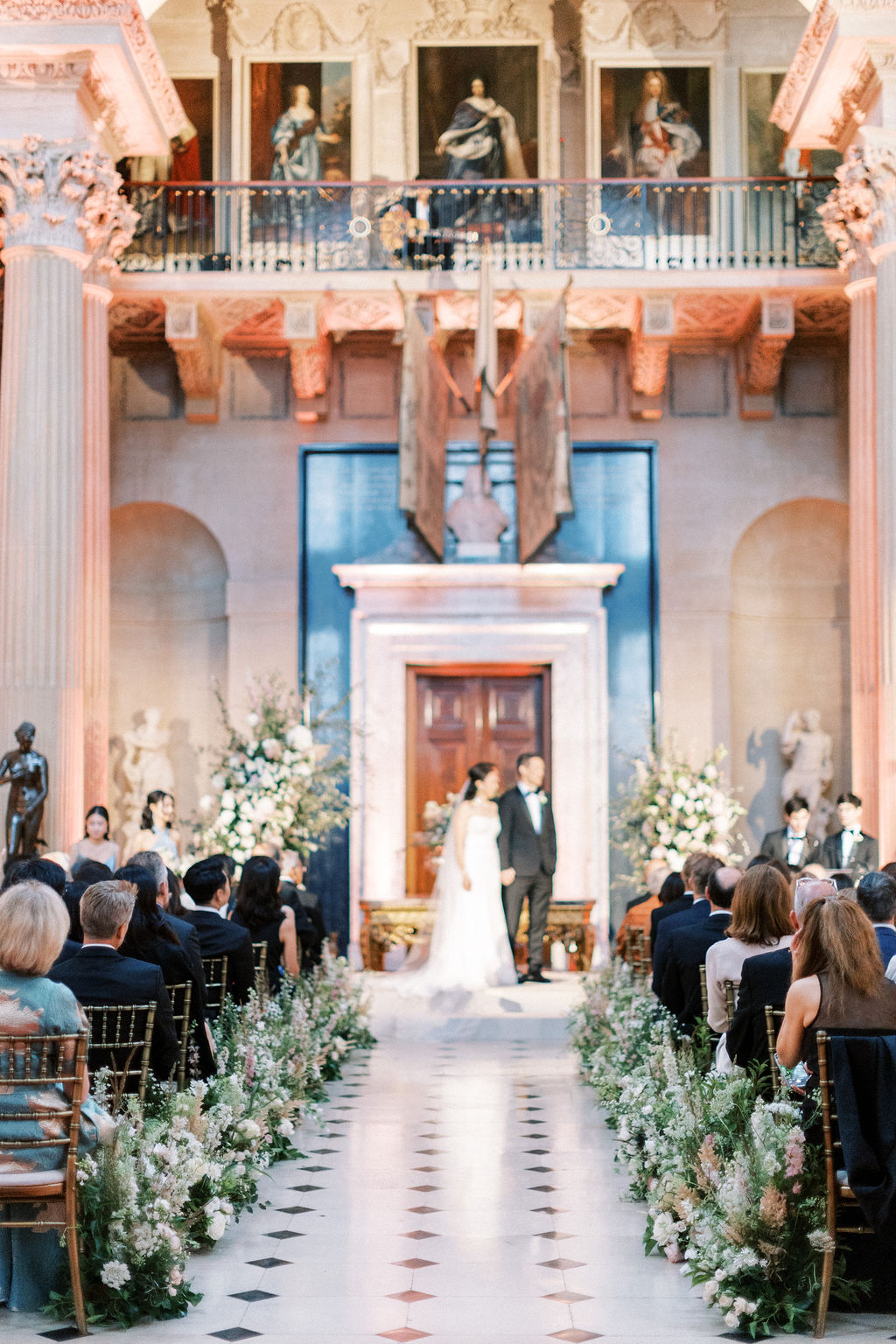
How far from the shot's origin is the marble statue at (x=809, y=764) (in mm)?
15438

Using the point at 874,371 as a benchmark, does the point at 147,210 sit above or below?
above

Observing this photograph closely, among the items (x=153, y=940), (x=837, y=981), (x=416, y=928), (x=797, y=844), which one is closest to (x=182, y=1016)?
(x=153, y=940)

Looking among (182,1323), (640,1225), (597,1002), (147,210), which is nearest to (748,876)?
(640,1225)

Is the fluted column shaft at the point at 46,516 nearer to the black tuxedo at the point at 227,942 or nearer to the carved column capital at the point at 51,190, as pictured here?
the carved column capital at the point at 51,190

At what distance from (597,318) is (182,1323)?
12.0 meters

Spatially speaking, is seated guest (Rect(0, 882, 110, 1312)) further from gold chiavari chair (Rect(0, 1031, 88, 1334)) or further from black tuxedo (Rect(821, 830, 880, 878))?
black tuxedo (Rect(821, 830, 880, 878))

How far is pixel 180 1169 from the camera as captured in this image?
16.4ft

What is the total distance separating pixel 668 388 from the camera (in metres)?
16.0

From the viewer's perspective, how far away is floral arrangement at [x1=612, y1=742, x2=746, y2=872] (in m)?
13.6

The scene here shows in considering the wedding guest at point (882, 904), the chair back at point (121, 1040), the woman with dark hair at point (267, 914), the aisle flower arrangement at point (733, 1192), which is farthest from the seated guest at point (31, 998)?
the woman with dark hair at point (267, 914)

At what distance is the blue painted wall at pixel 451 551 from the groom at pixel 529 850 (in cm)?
260

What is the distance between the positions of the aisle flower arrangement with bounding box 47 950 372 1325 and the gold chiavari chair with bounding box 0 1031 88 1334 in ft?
0.54

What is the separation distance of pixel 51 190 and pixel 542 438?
4.61m

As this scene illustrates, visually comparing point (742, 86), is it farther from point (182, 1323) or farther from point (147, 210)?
point (182, 1323)
